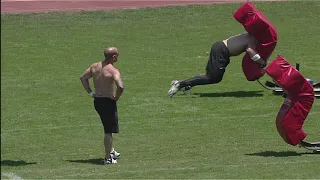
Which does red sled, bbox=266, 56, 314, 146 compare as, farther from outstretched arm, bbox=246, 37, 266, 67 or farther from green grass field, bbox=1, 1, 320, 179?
outstretched arm, bbox=246, 37, 266, 67

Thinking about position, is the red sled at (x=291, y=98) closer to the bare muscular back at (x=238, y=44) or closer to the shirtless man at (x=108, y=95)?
the bare muscular back at (x=238, y=44)

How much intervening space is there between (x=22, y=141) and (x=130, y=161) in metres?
2.52

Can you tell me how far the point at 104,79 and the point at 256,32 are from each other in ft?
10.2

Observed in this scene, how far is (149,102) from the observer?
21297 mm

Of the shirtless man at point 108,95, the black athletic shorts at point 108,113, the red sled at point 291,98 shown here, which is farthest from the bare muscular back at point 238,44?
the black athletic shorts at point 108,113

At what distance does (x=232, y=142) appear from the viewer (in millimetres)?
17344

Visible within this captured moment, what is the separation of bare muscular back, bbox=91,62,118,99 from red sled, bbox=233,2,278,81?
9.04ft

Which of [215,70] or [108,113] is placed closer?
[108,113]

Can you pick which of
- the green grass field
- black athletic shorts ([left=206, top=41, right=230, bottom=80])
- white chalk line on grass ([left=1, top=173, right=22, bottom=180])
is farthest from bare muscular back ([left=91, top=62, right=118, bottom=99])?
black athletic shorts ([left=206, top=41, right=230, bottom=80])

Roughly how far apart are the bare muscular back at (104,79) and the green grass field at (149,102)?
1114 millimetres

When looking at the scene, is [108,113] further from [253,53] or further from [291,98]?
[291,98]

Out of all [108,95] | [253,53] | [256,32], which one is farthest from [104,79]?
[256,32]

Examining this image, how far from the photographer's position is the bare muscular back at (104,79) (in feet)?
50.1

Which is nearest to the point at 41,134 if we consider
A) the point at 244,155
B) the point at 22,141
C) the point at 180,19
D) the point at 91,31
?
the point at 22,141
